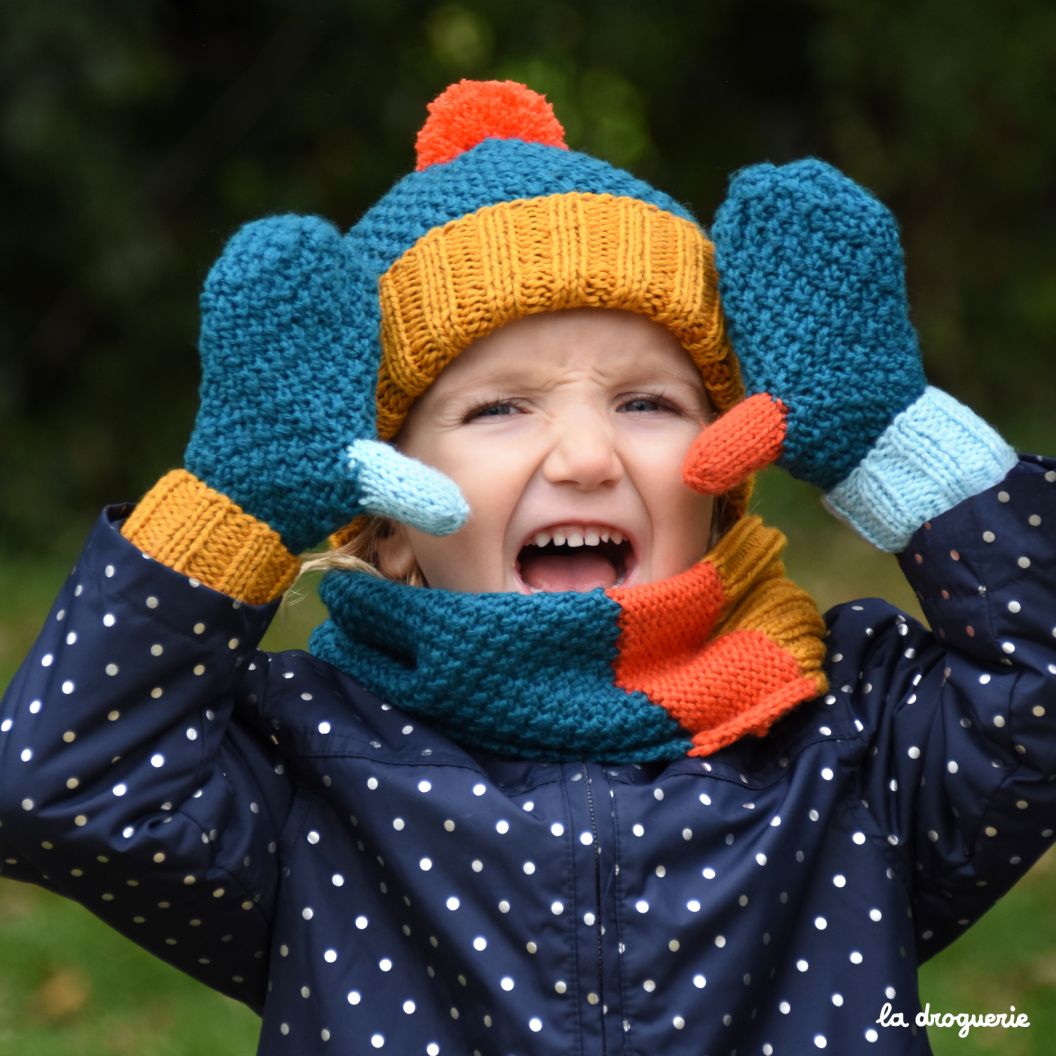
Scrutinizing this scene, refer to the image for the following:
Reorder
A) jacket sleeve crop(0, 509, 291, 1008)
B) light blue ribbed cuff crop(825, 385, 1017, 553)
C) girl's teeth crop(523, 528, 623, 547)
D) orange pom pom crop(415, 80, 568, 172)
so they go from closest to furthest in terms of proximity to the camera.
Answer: jacket sleeve crop(0, 509, 291, 1008)
light blue ribbed cuff crop(825, 385, 1017, 553)
girl's teeth crop(523, 528, 623, 547)
orange pom pom crop(415, 80, 568, 172)

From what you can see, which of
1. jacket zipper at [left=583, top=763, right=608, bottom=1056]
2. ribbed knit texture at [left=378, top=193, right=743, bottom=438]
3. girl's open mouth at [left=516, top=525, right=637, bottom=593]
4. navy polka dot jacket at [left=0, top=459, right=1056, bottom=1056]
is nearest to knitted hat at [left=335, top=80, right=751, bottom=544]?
ribbed knit texture at [left=378, top=193, right=743, bottom=438]

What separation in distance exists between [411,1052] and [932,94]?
15.9 feet

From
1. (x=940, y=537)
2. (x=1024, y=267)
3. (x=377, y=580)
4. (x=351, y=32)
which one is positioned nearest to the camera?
(x=940, y=537)

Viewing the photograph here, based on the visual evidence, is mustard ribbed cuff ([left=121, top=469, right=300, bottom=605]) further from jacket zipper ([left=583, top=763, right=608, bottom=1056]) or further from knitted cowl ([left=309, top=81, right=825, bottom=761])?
jacket zipper ([left=583, top=763, right=608, bottom=1056])

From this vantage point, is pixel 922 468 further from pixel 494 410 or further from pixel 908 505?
pixel 494 410

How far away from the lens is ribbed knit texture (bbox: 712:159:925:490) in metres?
1.93

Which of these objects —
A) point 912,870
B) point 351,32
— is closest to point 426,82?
point 351,32

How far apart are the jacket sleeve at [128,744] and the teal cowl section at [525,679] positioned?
207 mm

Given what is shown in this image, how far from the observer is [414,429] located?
2.07 m

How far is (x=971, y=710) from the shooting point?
185cm

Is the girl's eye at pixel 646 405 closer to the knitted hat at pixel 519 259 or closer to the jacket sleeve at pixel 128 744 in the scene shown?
the knitted hat at pixel 519 259

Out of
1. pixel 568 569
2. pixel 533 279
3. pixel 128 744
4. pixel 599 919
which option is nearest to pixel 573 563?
pixel 568 569

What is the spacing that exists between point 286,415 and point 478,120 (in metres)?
0.62

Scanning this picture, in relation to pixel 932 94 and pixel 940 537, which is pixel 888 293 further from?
pixel 932 94
